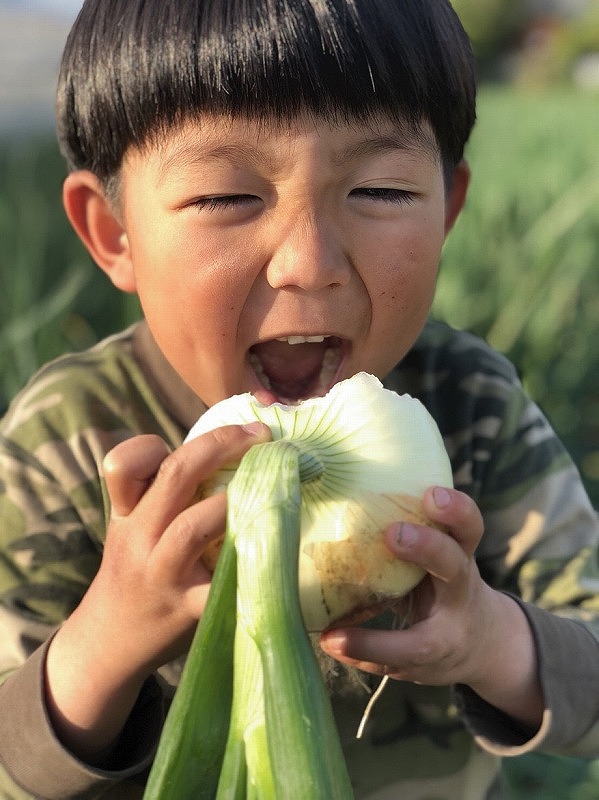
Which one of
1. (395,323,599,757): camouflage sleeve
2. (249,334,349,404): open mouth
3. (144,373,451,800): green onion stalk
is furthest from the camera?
(395,323,599,757): camouflage sleeve

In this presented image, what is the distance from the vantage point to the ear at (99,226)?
1.47 meters

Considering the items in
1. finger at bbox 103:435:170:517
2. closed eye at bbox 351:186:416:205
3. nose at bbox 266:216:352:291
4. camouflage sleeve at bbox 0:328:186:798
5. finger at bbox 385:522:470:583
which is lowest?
camouflage sleeve at bbox 0:328:186:798

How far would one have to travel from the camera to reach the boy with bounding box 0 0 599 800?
1.10 meters

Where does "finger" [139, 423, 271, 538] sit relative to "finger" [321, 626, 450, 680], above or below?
above

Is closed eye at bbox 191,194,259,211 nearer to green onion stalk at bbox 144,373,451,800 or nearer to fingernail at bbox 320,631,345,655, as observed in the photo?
green onion stalk at bbox 144,373,451,800

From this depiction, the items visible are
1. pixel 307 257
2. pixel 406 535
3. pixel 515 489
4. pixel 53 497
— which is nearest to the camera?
pixel 406 535

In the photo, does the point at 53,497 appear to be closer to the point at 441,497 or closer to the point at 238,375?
the point at 238,375

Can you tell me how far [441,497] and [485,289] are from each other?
2.04m

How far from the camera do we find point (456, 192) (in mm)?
1552

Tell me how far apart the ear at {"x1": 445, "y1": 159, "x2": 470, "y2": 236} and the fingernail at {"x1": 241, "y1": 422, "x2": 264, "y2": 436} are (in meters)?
0.59

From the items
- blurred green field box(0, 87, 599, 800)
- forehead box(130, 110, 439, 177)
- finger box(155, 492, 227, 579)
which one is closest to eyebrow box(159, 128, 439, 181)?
forehead box(130, 110, 439, 177)

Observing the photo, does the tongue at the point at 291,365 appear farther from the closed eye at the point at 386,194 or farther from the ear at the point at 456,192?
the ear at the point at 456,192

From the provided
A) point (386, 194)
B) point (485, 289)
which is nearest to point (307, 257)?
point (386, 194)

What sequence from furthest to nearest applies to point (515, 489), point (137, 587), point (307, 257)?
point (515, 489)
point (307, 257)
point (137, 587)
